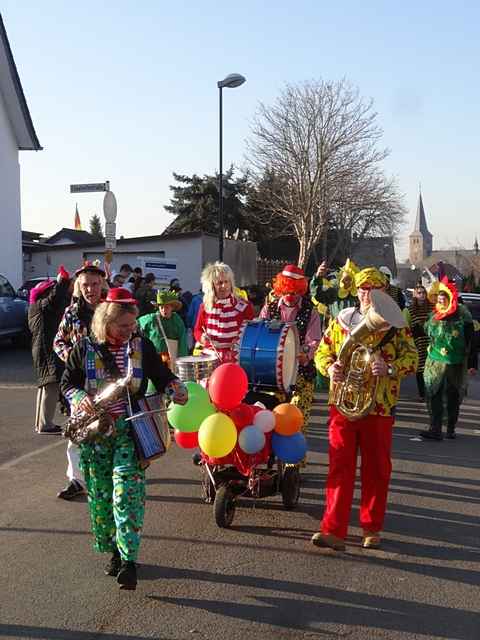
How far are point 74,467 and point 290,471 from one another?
5.97 feet

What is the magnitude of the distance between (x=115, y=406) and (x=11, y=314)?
1328 centimetres

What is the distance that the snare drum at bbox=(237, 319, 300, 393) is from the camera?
585 centimetres

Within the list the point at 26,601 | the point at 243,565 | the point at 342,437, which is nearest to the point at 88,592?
the point at 26,601

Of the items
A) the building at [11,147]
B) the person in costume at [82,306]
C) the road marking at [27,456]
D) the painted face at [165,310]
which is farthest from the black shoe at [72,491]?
the building at [11,147]

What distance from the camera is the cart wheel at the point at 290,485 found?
19.0ft

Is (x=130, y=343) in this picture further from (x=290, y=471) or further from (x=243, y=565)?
(x=290, y=471)

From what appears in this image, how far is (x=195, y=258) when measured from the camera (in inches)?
1128

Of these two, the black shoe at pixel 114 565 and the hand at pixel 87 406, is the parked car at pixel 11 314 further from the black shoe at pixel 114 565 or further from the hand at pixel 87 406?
the hand at pixel 87 406

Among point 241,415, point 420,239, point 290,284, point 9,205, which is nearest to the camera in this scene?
point 241,415

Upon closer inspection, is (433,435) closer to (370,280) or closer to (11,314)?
(370,280)

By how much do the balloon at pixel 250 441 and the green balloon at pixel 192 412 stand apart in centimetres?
27

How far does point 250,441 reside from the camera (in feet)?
17.4

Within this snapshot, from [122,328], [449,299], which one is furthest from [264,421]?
[449,299]

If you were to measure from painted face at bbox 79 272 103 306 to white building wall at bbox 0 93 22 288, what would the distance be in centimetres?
1959
